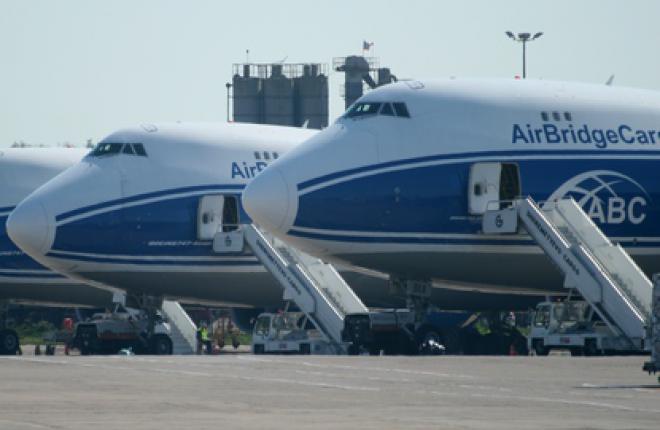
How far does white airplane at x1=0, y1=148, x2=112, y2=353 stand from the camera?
70.8m

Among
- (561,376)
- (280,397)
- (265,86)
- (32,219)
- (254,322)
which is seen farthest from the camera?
(265,86)

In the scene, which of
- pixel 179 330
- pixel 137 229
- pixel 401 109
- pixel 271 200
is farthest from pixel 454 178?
pixel 179 330

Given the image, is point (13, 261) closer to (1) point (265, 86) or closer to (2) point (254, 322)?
(2) point (254, 322)

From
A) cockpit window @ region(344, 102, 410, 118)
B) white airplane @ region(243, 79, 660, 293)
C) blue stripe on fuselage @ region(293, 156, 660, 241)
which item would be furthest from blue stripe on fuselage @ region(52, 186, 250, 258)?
blue stripe on fuselage @ region(293, 156, 660, 241)

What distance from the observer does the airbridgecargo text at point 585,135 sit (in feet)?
178

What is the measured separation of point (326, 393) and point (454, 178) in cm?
2056

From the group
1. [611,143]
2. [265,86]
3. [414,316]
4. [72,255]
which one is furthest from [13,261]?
[265,86]

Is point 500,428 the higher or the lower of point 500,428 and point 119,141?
the lower

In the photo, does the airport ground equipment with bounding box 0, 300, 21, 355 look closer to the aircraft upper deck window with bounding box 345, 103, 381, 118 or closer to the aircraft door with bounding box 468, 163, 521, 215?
the aircraft upper deck window with bounding box 345, 103, 381, 118

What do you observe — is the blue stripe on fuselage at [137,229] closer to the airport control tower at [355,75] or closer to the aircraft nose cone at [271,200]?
the aircraft nose cone at [271,200]

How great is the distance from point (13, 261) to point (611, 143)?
85.7 feet

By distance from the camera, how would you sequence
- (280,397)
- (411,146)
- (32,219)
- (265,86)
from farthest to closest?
(265,86) → (32,219) → (411,146) → (280,397)

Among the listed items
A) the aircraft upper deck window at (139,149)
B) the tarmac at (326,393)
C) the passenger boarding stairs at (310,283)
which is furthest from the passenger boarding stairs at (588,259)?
the aircraft upper deck window at (139,149)

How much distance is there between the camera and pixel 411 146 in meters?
53.3
